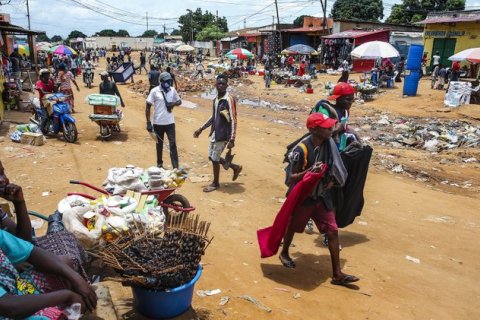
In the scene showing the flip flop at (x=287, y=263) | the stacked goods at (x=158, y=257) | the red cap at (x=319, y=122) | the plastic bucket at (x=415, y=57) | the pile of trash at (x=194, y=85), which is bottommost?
the flip flop at (x=287, y=263)

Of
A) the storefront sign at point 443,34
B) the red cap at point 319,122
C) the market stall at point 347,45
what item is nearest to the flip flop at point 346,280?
the red cap at point 319,122

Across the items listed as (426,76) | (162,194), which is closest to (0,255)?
(162,194)

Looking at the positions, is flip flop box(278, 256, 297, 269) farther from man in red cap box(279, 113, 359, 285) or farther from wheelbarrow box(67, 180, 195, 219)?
wheelbarrow box(67, 180, 195, 219)

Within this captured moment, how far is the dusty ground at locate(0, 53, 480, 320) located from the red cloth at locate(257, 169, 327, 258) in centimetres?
40

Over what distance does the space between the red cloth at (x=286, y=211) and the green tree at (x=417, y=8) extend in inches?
1700

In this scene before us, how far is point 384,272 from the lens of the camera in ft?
15.0

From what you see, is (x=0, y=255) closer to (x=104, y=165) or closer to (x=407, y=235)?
(x=407, y=235)

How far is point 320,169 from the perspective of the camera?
3.86m

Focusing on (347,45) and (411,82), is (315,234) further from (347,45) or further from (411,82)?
(347,45)

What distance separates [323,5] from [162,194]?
29.9 meters

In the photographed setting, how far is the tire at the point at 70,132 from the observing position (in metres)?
9.85

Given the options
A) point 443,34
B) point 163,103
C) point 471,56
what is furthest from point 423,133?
point 443,34

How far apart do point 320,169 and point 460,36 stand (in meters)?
26.3

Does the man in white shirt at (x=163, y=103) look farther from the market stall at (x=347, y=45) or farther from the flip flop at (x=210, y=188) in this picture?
the market stall at (x=347, y=45)
